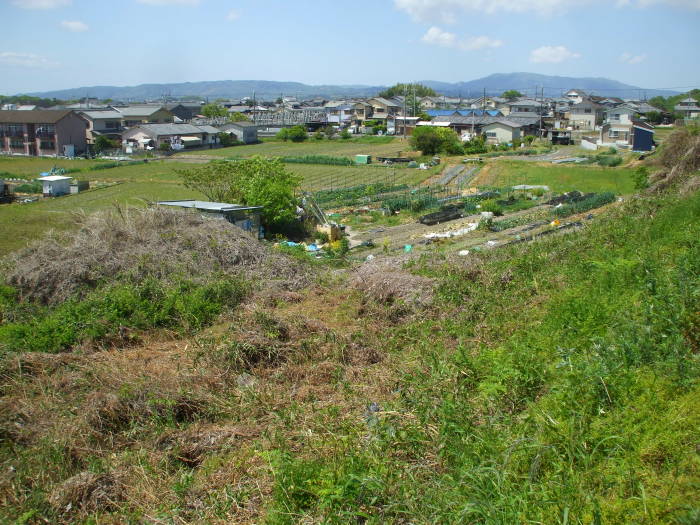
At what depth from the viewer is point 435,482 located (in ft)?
11.1

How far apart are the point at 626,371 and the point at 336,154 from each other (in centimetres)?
4133

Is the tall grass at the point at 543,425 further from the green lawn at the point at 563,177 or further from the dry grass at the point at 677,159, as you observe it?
the green lawn at the point at 563,177

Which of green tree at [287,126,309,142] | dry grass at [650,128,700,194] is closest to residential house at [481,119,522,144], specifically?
green tree at [287,126,309,142]

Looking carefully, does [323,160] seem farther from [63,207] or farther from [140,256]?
[140,256]

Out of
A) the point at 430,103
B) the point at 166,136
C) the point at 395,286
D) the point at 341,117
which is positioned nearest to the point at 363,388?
the point at 395,286

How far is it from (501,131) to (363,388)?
4772 cm

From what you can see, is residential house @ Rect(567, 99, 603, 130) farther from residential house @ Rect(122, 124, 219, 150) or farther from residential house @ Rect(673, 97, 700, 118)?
residential house @ Rect(122, 124, 219, 150)

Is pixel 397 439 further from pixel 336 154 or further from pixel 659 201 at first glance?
pixel 336 154

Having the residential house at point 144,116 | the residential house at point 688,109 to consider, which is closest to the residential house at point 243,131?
the residential house at point 144,116

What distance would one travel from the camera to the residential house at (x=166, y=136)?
46719 mm

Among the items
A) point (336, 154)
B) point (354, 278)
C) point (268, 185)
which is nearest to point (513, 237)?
point (268, 185)

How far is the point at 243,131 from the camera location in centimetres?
5369

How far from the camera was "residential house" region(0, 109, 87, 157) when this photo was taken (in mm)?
44219

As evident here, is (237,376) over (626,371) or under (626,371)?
under
